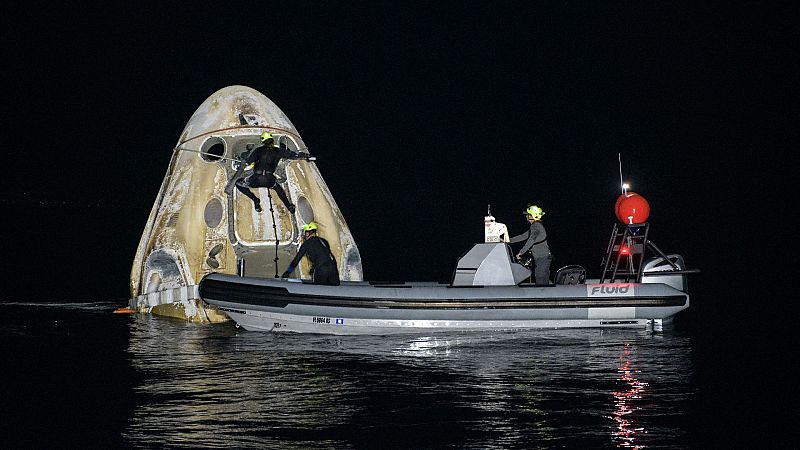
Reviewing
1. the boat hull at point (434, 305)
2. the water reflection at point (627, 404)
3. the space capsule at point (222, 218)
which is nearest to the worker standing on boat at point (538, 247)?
the boat hull at point (434, 305)

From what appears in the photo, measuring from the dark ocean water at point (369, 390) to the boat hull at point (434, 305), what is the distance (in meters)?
0.25

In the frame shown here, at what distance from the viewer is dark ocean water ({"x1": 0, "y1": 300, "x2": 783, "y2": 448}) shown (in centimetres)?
1159

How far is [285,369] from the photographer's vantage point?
1534 centimetres

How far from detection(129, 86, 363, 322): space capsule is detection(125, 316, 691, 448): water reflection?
1.52m

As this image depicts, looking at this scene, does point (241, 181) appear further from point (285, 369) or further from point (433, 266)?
point (433, 266)

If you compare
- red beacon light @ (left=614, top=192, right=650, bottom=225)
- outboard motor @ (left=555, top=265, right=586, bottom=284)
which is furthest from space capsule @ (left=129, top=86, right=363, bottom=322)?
red beacon light @ (left=614, top=192, right=650, bottom=225)

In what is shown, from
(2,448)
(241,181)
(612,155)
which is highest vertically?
(612,155)

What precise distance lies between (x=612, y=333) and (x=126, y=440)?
9.67 meters

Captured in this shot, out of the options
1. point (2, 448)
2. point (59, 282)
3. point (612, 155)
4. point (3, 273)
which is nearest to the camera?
point (2, 448)

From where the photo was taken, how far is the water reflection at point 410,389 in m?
11.6

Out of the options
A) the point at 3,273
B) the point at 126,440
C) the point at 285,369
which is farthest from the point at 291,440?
the point at 3,273

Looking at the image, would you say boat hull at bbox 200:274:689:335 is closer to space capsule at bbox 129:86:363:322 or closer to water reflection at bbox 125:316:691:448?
water reflection at bbox 125:316:691:448

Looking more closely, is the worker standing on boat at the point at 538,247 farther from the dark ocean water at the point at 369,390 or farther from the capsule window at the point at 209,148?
the capsule window at the point at 209,148

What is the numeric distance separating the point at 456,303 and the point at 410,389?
4.15m
